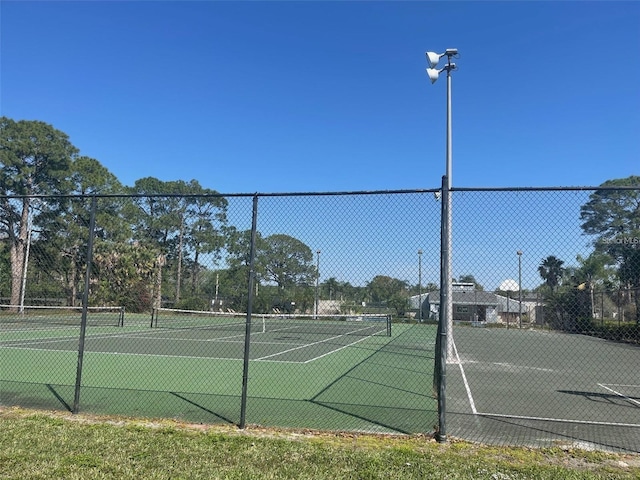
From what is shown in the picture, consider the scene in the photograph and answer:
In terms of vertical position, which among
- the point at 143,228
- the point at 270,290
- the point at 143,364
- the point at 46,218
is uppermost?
the point at 143,228

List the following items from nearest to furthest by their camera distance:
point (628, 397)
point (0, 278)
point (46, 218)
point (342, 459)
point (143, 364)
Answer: point (342, 459) → point (628, 397) → point (46, 218) → point (143, 364) → point (0, 278)

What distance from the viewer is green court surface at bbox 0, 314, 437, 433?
268 inches

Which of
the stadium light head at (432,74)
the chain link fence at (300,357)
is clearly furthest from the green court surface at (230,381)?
the stadium light head at (432,74)

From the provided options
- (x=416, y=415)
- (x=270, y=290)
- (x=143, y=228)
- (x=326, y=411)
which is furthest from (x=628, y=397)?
(x=143, y=228)

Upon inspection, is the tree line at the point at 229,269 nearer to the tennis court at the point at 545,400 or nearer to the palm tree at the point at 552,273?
the palm tree at the point at 552,273

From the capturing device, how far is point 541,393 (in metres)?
9.55

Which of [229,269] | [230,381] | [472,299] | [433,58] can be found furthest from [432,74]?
[230,381]

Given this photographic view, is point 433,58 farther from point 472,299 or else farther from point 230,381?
point 230,381

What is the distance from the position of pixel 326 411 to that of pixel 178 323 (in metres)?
20.1

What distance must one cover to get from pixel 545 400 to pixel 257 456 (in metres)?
6.16

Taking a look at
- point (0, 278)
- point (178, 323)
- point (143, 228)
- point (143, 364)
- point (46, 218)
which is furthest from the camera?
point (143, 228)

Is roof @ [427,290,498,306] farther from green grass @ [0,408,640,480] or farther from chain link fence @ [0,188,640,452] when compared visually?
green grass @ [0,408,640,480]

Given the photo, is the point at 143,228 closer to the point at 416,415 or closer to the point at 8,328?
the point at 8,328

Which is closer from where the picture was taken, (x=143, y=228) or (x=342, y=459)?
(x=342, y=459)
